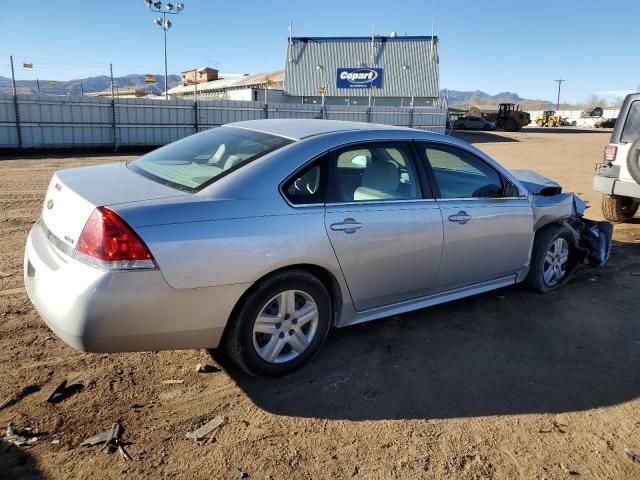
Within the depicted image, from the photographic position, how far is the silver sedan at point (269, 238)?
273cm

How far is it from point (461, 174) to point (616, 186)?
15.1 feet

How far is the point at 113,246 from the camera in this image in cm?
266

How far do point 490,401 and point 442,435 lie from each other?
0.52 m

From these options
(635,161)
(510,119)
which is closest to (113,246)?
(635,161)

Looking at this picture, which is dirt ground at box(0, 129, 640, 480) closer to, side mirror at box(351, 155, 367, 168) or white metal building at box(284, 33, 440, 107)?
side mirror at box(351, 155, 367, 168)

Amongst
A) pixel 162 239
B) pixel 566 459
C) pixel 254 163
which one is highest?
pixel 254 163

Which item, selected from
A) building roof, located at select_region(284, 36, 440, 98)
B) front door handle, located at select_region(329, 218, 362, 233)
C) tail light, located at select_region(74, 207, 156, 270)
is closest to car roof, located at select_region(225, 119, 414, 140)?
front door handle, located at select_region(329, 218, 362, 233)

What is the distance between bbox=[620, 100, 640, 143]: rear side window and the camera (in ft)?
24.8

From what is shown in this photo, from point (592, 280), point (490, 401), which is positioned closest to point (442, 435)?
point (490, 401)

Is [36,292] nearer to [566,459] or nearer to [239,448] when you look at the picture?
[239,448]

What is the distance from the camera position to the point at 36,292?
301 centimetres

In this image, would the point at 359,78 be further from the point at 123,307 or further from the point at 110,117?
the point at 123,307

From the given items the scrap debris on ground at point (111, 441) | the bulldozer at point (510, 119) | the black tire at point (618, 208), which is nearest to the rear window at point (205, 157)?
the scrap debris on ground at point (111, 441)

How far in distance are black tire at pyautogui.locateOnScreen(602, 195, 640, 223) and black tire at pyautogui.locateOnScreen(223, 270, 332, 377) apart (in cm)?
680
